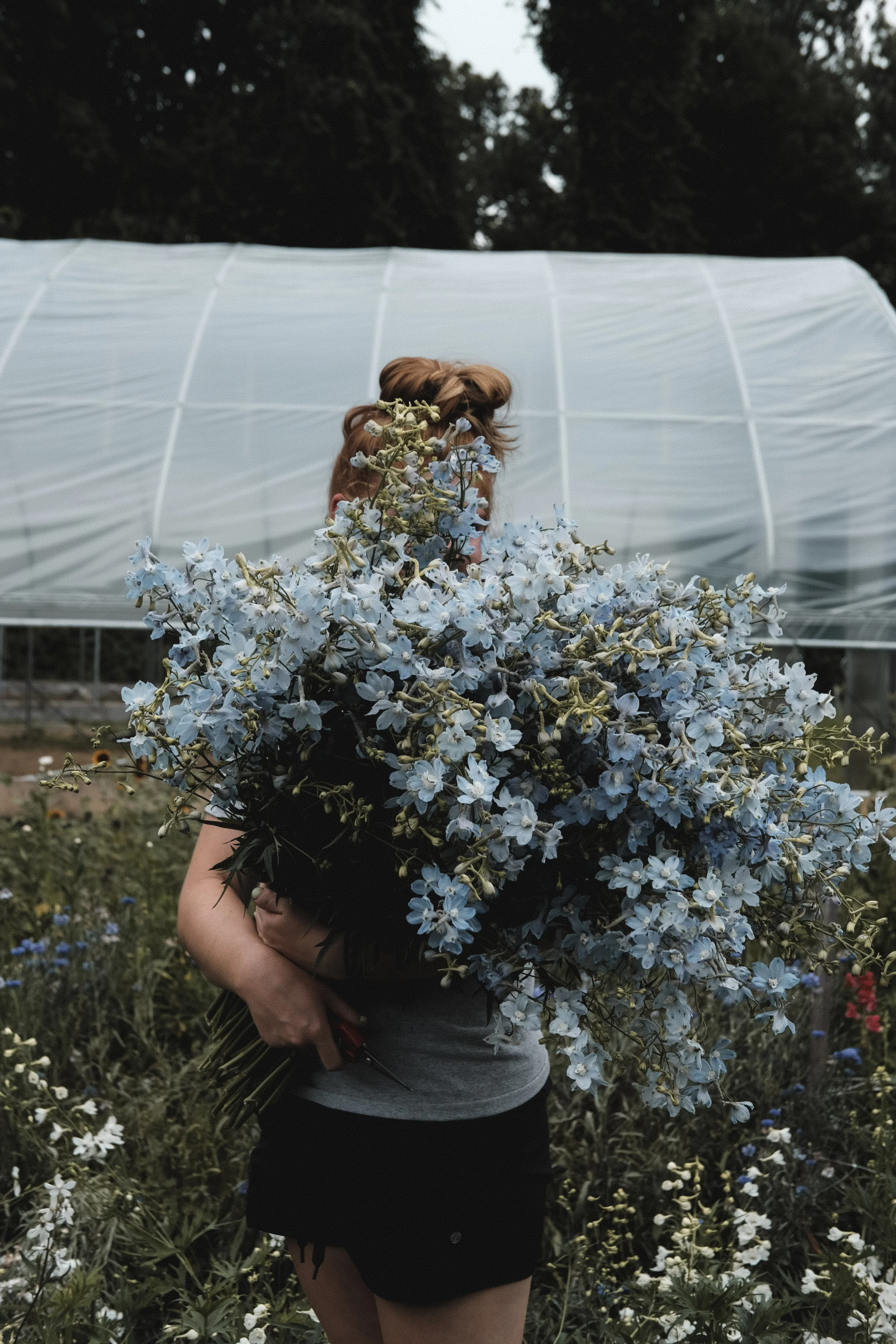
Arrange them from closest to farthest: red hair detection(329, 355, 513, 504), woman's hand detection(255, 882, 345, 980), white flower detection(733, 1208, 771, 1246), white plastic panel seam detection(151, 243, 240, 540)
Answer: woman's hand detection(255, 882, 345, 980)
red hair detection(329, 355, 513, 504)
white flower detection(733, 1208, 771, 1246)
white plastic panel seam detection(151, 243, 240, 540)

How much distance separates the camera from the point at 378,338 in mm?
6199

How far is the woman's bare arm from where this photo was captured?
4.02ft

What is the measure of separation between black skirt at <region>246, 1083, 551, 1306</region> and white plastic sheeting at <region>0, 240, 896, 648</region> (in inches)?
161

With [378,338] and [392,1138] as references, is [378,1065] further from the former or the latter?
[378,338]

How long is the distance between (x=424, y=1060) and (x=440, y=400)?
2.68 feet

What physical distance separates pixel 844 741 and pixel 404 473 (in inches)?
23.0

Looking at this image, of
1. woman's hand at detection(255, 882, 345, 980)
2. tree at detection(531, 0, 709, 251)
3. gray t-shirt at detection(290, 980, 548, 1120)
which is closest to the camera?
woman's hand at detection(255, 882, 345, 980)

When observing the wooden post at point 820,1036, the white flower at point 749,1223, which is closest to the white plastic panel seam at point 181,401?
the wooden post at point 820,1036

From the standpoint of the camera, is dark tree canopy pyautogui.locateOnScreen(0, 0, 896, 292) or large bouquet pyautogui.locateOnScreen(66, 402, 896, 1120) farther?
dark tree canopy pyautogui.locateOnScreen(0, 0, 896, 292)

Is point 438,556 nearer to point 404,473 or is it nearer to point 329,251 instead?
point 404,473


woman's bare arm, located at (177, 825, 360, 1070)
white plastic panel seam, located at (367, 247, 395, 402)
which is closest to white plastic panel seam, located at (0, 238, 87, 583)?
white plastic panel seam, located at (367, 247, 395, 402)

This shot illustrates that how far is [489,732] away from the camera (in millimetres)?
984

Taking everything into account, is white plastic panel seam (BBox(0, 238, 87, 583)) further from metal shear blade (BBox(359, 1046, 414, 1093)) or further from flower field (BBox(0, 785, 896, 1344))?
metal shear blade (BBox(359, 1046, 414, 1093))

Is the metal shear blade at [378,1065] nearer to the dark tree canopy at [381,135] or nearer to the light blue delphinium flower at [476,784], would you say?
the light blue delphinium flower at [476,784]
